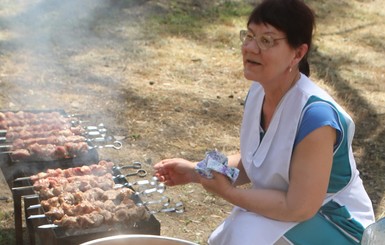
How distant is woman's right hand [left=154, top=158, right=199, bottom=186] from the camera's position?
9.91 ft

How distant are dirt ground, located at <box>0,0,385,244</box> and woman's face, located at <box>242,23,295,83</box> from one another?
185 cm

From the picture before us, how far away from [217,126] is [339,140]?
132 inches

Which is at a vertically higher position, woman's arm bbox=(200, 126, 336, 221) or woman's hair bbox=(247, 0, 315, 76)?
woman's hair bbox=(247, 0, 315, 76)

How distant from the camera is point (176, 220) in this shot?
4.42 m

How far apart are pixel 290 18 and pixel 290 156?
59 cm

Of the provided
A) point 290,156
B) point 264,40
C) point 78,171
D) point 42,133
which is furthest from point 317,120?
point 42,133

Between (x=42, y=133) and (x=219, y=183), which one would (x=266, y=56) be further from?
(x=42, y=133)

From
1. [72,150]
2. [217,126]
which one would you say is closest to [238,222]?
[72,150]

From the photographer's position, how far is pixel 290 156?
8.69 feet

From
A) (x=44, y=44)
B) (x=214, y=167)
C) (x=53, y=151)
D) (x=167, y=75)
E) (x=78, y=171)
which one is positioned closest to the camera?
(x=214, y=167)

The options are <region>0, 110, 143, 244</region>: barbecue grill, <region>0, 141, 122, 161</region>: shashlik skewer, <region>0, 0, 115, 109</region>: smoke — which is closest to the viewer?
<region>0, 110, 143, 244</region>: barbecue grill

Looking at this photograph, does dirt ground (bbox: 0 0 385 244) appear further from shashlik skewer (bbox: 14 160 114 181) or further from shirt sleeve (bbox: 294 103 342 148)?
shirt sleeve (bbox: 294 103 342 148)

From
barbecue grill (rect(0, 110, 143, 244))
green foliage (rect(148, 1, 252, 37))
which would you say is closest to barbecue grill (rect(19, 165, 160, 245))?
barbecue grill (rect(0, 110, 143, 244))

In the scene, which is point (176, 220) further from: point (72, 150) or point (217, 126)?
point (217, 126)
